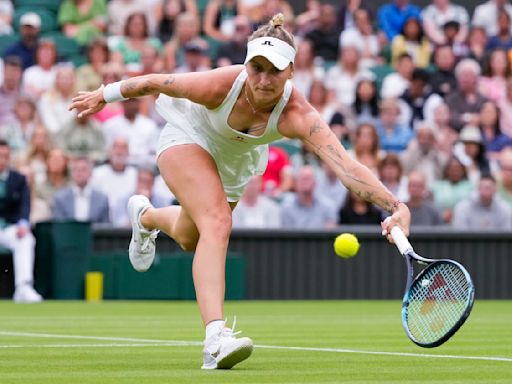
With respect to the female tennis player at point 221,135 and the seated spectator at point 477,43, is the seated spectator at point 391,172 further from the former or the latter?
the female tennis player at point 221,135

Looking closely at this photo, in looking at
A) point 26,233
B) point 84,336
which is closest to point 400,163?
point 26,233

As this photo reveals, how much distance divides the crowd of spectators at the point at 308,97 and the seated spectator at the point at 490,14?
24 mm

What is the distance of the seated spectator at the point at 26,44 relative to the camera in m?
18.0

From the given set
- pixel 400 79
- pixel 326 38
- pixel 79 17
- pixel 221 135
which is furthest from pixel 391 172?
pixel 221 135

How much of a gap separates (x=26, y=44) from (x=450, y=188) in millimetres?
6036

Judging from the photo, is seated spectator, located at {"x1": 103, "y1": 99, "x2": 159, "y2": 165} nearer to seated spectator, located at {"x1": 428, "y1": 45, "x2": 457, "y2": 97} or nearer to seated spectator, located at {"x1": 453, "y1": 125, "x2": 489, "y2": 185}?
seated spectator, located at {"x1": 453, "y1": 125, "x2": 489, "y2": 185}

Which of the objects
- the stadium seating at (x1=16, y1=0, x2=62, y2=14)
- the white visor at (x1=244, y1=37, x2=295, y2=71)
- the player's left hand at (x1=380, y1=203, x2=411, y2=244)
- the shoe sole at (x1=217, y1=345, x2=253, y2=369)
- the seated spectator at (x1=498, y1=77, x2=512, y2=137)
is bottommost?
the shoe sole at (x1=217, y1=345, x2=253, y2=369)

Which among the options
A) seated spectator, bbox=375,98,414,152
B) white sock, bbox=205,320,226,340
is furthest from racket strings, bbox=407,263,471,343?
seated spectator, bbox=375,98,414,152

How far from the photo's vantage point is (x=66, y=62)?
18594mm

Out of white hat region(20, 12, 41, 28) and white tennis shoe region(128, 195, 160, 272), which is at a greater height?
white hat region(20, 12, 41, 28)

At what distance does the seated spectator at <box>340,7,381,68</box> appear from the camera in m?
19.8

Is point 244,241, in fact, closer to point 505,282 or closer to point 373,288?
point 373,288

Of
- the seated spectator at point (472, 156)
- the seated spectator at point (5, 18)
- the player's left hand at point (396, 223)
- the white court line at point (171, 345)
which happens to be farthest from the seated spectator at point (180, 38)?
the player's left hand at point (396, 223)

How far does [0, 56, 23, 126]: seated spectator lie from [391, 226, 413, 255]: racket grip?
35.3ft
